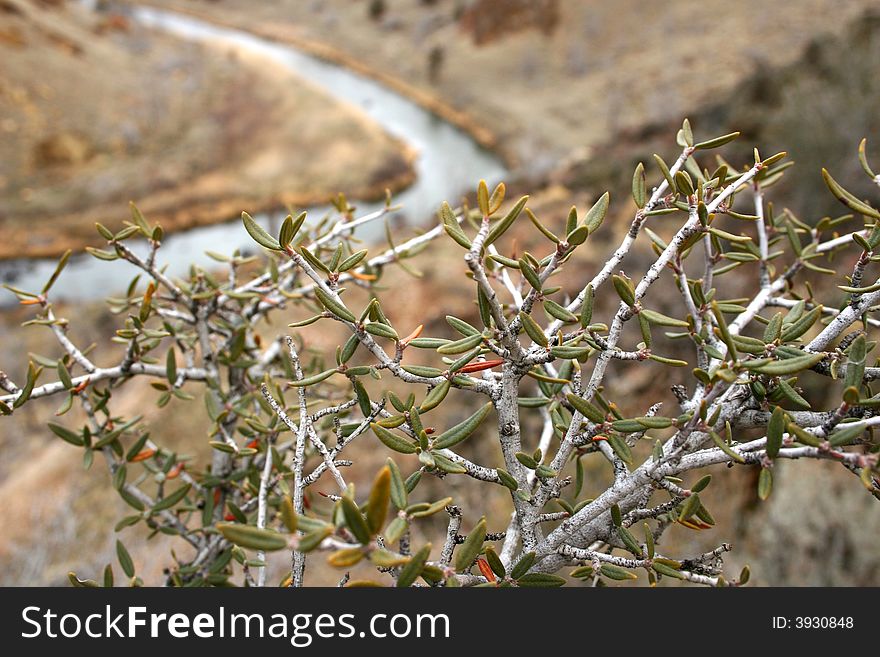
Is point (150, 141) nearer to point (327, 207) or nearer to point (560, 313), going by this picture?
point (327, 207)

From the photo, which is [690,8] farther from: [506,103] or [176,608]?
[176,608]

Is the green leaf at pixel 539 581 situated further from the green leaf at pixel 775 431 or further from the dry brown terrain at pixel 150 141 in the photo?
the dry brown terrain at pixel 150 141

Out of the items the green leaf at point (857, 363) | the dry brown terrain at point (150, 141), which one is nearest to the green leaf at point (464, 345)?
the green leaf at point (857, 363)

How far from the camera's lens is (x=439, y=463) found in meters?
1.16

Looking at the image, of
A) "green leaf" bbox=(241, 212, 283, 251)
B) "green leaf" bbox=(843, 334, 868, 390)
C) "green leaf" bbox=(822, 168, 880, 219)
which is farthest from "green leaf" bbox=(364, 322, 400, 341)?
"green leaf" bbox=(822, 168, 880, 219)

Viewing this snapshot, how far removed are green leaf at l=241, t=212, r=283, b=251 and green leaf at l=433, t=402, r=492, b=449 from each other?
0.50 m

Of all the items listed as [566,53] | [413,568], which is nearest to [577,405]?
[413,568]

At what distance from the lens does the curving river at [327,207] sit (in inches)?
796

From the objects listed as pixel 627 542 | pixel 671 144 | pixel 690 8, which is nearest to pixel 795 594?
pixel 627 542

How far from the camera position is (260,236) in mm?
1218

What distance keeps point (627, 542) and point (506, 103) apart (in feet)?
105

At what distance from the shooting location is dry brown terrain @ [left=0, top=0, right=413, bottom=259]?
23.8m

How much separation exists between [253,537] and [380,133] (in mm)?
28816

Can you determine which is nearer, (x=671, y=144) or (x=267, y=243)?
(x=267, y=243)
